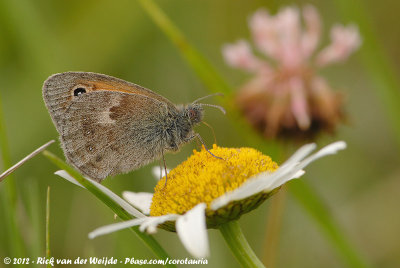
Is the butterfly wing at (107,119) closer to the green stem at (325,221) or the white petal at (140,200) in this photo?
the white petal at (140,200)

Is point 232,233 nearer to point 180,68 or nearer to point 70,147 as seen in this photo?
point 70,147

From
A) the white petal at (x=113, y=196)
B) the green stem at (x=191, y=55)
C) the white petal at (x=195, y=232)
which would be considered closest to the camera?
the white petal at (x=195, y=232)

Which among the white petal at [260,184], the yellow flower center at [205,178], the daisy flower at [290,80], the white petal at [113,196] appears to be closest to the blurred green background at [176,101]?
the daisy flower at [290,80]

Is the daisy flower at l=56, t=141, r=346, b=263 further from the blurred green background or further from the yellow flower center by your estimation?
the blurred green background

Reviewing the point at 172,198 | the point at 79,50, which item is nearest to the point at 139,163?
the point at 172,198

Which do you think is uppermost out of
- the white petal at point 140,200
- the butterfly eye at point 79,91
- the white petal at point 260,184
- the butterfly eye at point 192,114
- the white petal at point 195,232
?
the butterfly eye at point 79,91

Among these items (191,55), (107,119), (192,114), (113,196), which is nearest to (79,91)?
(107,119)
